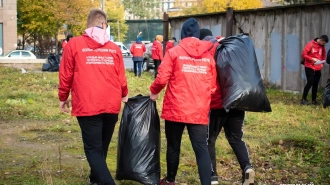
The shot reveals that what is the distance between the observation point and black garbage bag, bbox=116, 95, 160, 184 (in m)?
6.04

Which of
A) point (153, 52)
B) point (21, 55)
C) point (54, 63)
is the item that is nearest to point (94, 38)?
point (153, 52)

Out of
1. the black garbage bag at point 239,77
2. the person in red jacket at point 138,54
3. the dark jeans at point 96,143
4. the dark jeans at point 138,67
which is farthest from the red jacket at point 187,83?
the dark jeans at point 138,67

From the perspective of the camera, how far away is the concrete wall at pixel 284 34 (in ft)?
54.3

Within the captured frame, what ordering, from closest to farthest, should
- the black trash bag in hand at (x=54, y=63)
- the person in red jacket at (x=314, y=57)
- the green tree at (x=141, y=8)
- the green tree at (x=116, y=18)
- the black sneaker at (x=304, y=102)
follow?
1. the person in red jacket at (x=314, y=57)
2. the black sneaker at (x=304, y=102)
3. the black trash bag in hand at (x=54, y=63)
4. the green tree at (x=116, y=18)
5. the green tree at (x=141, y=8)

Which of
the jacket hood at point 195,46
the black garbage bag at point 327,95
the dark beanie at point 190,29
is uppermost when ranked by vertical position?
A: the dark beanie at point 190,29

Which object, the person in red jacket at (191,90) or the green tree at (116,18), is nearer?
the person in red jacket at (191,90)

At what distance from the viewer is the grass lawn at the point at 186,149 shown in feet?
21.8

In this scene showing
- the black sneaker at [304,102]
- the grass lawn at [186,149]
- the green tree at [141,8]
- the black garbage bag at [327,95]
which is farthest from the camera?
the green tree at [141,8]

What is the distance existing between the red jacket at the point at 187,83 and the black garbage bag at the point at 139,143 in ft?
1.31

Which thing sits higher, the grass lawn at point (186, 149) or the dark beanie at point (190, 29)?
the dark beanie at point (190, 29)

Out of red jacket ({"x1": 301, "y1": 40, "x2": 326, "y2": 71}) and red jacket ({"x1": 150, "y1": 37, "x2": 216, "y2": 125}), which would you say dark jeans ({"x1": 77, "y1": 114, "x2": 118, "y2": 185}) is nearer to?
red jacket ({"x1": 150, "y1": 37, "x2": 216, "y2": 125})

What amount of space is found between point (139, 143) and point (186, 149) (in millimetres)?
2143

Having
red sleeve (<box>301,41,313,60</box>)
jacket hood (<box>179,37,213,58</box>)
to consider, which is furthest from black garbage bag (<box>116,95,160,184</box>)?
red sleeve (<box>301,41,313,60</box>)

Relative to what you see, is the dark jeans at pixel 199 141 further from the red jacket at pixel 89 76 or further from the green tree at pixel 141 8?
the green tree at pixel 141 8
